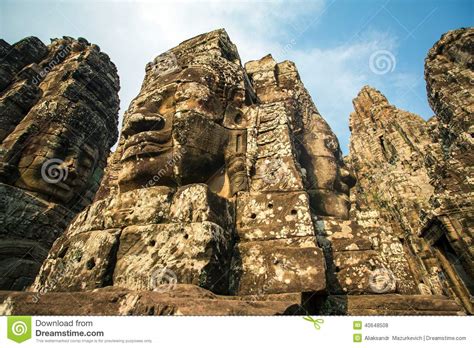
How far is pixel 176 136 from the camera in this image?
128 inches

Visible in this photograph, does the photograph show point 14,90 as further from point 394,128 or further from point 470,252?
point 394,128

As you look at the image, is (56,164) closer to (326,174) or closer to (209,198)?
(209,198)

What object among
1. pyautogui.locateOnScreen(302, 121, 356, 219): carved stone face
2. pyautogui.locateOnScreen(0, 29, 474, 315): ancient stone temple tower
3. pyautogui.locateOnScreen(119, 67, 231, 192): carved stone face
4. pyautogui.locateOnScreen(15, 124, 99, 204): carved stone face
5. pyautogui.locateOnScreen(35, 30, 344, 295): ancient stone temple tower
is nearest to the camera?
pyautogui.locateOnScreen(0, 29, 474, 315): ancient stone temple tower

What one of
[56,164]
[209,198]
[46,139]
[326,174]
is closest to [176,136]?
[209,198]

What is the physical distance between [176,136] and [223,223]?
130cm

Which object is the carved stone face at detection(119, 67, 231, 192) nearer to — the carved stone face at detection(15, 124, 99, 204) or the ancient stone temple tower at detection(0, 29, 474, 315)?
the ancient stone temple tower at detection(0, 29, 474, 315)

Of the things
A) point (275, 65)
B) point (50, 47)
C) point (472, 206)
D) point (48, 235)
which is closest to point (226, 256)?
point (275, 65)

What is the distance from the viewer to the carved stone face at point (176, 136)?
10.2 feet

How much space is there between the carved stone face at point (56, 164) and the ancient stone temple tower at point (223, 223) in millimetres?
3909

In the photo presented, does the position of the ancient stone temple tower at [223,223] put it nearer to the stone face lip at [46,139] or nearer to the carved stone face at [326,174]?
the carved stone face at [326,174]

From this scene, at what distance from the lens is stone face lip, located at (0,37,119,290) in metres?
6.22
